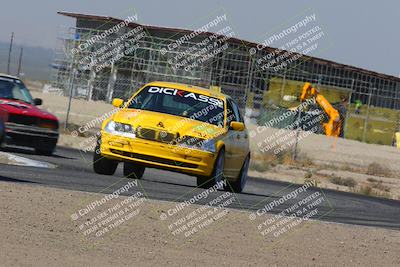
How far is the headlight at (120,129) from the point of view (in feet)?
52.6

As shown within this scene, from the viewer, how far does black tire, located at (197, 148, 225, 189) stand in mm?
16469

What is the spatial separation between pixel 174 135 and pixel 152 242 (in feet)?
20.0

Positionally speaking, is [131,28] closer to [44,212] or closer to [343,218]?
[343,218]

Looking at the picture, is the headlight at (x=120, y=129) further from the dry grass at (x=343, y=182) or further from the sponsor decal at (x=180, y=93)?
the dry grass at (x=343, y=182)

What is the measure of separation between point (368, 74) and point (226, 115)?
49.8 metres

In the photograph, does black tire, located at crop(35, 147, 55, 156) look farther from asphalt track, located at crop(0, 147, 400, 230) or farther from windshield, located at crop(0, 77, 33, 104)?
windshield, located at crop(0, 77, 33, 104)

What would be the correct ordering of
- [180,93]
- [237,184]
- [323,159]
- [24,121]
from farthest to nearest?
1. [323,159]
2. [24,121]
3. [237,184]
4. [180,93]

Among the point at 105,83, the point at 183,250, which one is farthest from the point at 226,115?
the point at 105,83

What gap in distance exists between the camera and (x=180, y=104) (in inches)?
674

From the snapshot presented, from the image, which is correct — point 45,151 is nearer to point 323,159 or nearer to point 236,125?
point 236,125

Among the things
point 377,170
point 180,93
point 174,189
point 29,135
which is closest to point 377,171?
point 377,170

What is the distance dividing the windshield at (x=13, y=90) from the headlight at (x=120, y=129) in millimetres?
4760

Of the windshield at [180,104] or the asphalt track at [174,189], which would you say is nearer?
the asphalt track at [174,189]

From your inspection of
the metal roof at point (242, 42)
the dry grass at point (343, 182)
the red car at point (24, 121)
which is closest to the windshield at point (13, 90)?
the red car at point (24, 121)
